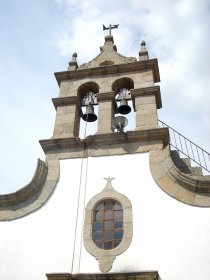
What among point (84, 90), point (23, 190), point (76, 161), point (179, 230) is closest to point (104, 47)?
point (84, 90)

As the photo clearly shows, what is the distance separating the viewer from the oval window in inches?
323

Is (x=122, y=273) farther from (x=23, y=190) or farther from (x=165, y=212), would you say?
(x=23, y=190)

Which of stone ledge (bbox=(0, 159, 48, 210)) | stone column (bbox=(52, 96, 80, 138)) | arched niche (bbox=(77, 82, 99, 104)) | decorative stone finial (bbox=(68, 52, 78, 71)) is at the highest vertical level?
decorative stone finial (bbox=(68, 52, 78, 71))

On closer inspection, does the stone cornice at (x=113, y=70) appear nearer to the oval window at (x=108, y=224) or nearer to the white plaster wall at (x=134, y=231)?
the white plaster wall at (x=134, y=231)

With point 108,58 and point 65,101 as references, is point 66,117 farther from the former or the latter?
point 108,58

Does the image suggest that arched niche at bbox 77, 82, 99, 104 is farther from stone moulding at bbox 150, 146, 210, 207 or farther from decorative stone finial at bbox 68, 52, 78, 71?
stone moulding at bbox 150, 146, 210, 207

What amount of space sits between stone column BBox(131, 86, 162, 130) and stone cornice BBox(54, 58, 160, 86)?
901mm

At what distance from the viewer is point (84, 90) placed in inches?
450

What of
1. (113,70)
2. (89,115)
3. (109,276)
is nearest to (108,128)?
(89,115)

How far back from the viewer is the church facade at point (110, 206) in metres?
7.72

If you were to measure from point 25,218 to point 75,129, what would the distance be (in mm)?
2722

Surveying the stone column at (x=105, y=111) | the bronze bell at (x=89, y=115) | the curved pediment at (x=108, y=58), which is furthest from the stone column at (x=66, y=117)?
the curved pediment at (x=108, y=58)

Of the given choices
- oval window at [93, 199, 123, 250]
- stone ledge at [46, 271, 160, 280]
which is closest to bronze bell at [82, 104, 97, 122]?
oval window at [93, 199, 123, 250]

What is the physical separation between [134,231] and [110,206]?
2.83ft
